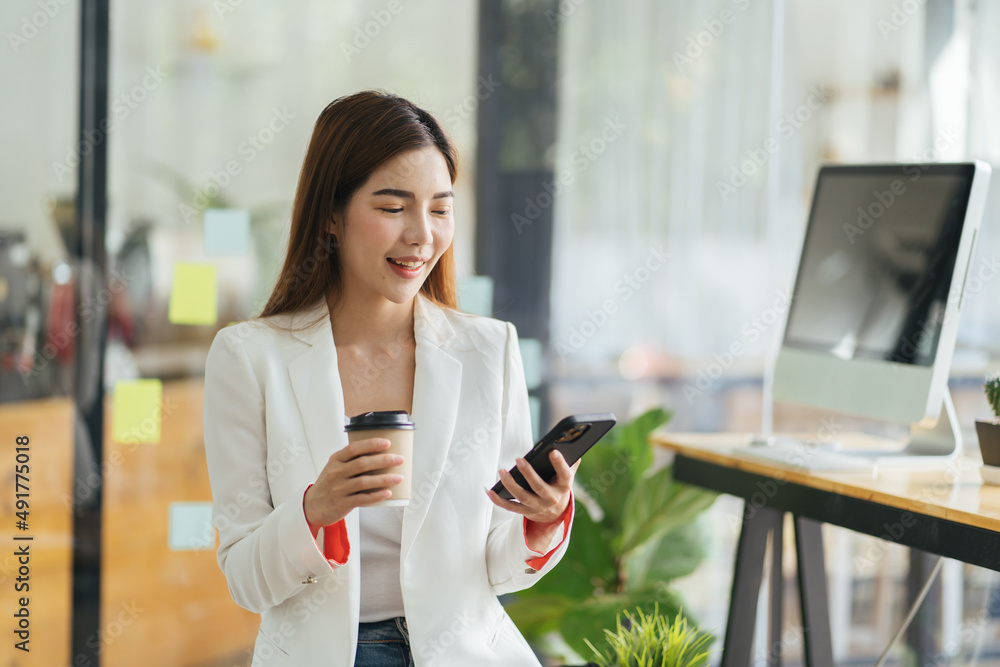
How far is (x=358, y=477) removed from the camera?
1.14 m

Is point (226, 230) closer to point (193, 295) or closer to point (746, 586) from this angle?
point (193, 295)

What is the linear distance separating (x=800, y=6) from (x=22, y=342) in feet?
8.18

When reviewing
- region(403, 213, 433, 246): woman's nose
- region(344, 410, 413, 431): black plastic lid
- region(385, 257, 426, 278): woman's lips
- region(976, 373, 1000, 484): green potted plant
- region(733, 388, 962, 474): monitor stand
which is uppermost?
region(403, 213, 433, 246): woman's nose

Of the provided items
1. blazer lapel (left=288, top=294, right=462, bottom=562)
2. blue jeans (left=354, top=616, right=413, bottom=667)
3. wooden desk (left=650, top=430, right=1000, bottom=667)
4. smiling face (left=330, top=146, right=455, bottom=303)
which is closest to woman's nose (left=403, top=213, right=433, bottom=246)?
smiling face (left=330, top=146, right=455, bottom=303)

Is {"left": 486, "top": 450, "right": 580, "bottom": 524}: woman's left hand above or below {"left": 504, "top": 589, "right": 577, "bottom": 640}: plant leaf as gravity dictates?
above

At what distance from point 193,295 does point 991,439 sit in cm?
200

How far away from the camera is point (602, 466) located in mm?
2486

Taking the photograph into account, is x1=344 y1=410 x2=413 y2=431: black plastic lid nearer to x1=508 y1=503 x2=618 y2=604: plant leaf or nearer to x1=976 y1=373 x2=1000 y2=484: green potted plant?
x1=976 y1=373 x2=1000 y2=484: green potted plant

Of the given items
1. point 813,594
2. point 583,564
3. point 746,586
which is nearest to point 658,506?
point 583,564

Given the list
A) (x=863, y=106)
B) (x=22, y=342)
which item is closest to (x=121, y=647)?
(x=22, y=342)

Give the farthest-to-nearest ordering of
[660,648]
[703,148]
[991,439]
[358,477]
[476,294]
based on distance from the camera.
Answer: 1. [703,148]
2. [476,294]
3. [660,648]
4. [991,439]
5. [358,477]

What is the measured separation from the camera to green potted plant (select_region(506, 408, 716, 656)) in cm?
246

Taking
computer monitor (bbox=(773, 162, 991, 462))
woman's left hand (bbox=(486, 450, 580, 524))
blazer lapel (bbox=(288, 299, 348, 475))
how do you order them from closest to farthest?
woman's left hand (bbox=(486, 450, 580, 524)) → blazer lapel (bbox=(288, 299, 348, 475)) → computer monitor (bbox=(773, 162, 991, 462))

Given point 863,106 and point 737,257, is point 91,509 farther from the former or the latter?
point 863,106
